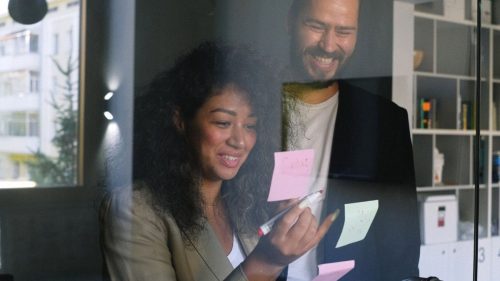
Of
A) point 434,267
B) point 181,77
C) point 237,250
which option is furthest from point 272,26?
point 434,267

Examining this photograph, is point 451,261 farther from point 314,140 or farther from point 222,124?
point 222,124

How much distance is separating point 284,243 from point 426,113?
839 millimetres

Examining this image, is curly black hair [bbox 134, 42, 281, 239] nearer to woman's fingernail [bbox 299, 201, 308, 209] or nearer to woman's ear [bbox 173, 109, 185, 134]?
woman's ear [bbox 173, 109, 185, 134]

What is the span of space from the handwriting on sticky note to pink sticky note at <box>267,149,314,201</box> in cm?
22

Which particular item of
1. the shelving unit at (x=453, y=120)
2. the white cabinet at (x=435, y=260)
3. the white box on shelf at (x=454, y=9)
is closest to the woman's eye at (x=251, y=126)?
the shelving unit at (x=453, y=120)

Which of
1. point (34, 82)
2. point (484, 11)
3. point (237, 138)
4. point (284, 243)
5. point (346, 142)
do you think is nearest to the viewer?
point (34, 82)

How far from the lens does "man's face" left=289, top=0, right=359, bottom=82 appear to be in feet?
5.48

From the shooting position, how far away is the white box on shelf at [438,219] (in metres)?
2.21

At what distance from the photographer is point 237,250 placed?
1.50 meters

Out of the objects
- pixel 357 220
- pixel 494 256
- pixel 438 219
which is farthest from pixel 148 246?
pixel 494 256

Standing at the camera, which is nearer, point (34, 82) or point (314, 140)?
point (34, 82)

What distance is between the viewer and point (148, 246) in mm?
1323

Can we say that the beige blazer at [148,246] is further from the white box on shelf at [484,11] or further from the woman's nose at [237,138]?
the white box on shelf at [484,11]

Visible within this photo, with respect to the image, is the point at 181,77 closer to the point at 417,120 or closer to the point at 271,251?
the point at 271,251
